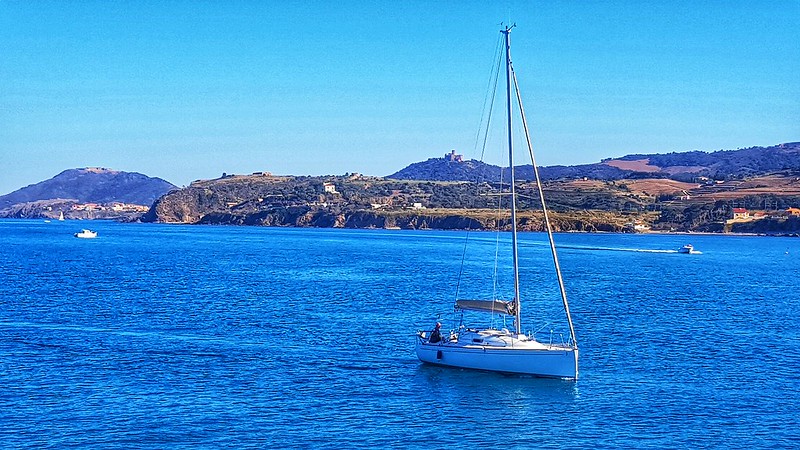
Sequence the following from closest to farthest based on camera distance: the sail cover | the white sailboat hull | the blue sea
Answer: the blue sea < the white sailboat hull < the sail cover

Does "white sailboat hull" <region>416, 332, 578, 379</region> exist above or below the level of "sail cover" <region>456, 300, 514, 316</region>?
below

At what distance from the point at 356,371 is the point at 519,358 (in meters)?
6.55

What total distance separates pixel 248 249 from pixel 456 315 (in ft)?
257

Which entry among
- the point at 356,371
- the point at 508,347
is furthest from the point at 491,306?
the point at 356,371

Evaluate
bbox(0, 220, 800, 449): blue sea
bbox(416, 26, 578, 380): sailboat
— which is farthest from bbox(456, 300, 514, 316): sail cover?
bbox(0, 220, 800, 449): blue sea

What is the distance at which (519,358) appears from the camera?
35375 millimetres

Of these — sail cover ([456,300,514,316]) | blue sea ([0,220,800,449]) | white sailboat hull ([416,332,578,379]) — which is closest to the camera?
blue sea ([0,220,800,449])

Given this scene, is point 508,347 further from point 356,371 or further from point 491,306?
point 356,371

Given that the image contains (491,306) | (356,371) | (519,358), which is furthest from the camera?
(491,306)

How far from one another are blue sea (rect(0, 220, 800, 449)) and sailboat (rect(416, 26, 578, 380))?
0.49m

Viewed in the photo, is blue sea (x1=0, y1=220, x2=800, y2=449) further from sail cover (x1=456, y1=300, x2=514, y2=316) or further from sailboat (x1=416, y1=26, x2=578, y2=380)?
sail cover (x1=456, y1=300, x2=514, y2=316)

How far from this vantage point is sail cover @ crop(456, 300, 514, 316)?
3753 cm

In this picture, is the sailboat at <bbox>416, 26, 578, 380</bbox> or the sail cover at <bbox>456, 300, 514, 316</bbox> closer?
the sailboat at <bbox>416, 26, 578, 380</bbox>

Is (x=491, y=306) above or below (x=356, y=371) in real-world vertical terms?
above
